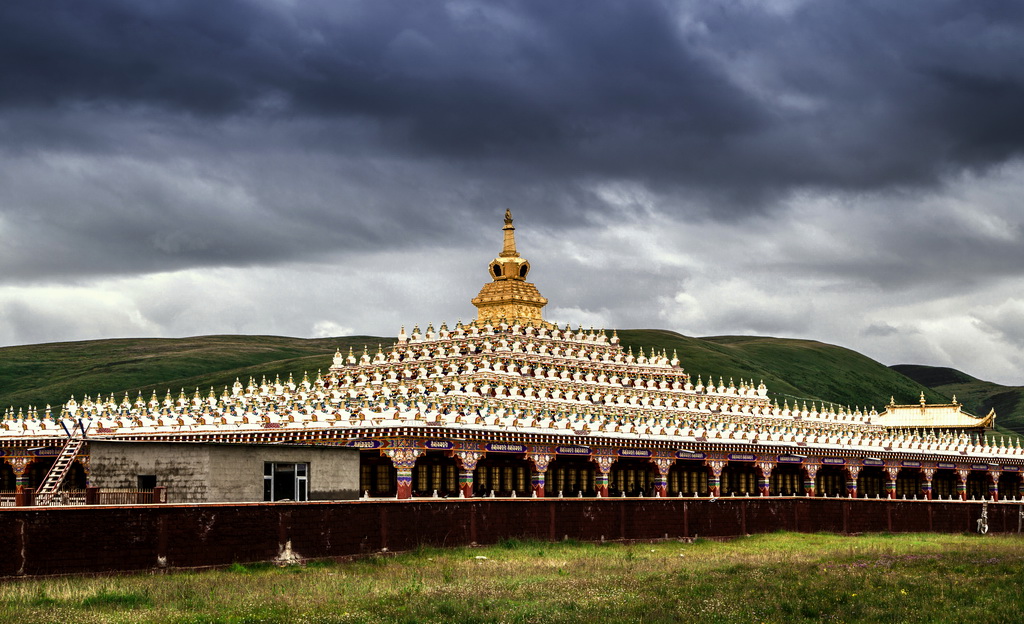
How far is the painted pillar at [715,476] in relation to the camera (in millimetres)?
70500

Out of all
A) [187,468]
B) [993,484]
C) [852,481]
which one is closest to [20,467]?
[187,468]

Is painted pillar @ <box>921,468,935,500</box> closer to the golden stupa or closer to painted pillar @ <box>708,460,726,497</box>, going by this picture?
painted pillar @ <box>708,460,726,497</box>

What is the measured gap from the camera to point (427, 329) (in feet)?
239

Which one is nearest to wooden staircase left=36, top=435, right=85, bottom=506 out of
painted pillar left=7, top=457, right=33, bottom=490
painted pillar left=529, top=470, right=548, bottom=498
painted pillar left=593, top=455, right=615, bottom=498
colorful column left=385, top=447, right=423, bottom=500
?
colorful column left=385, top=447, right=423, bottom=500

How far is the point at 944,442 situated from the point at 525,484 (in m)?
34.0

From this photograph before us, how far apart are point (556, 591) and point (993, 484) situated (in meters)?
60.0

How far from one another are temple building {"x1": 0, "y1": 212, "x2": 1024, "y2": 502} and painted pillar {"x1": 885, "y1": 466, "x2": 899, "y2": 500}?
0.24 meters

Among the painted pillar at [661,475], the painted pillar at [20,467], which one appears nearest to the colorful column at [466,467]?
the painted pillar at [661,475]

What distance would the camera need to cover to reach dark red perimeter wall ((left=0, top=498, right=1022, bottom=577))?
3888 centimetres

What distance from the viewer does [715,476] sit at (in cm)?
7088

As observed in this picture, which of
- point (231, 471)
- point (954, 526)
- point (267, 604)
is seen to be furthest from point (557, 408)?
point (267, 604)

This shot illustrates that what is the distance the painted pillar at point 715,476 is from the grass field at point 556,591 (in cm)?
2075

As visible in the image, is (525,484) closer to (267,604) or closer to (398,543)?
(398,543)

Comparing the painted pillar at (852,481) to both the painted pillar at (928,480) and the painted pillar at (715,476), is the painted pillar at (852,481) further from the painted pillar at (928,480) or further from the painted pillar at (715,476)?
the painted pillar at (715,476)
